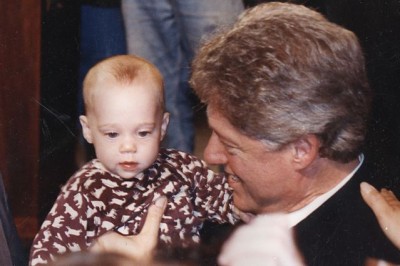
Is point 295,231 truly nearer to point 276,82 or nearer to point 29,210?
point 276,82

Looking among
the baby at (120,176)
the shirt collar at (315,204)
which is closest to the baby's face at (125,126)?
the baby at (120,176)

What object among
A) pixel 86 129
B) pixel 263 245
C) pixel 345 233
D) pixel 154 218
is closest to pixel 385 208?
pixel 345 233

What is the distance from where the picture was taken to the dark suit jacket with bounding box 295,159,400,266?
33.4 inches

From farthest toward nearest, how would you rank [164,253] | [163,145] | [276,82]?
[163,145] → [164,253] → [276,82]

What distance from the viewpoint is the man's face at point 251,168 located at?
88 centimetres

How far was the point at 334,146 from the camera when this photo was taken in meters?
0.86

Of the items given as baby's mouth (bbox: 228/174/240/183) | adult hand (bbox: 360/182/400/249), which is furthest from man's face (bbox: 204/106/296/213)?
adult hand (bbox: 360/182/400/249)

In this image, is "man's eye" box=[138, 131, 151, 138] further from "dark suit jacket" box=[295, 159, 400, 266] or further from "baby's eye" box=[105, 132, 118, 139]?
"dark suit jacket" box=[295, 159, 400, 266]

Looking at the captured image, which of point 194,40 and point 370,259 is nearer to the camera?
point 370,259

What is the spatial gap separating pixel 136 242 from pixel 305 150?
0.28 m

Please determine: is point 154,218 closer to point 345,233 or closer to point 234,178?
point 234,178

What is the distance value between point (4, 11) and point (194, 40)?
11.5 inches

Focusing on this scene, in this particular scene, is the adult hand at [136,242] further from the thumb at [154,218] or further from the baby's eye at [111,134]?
the baby's eye at [111,134]

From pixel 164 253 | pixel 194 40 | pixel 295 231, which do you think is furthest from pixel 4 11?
pixel 295 231
